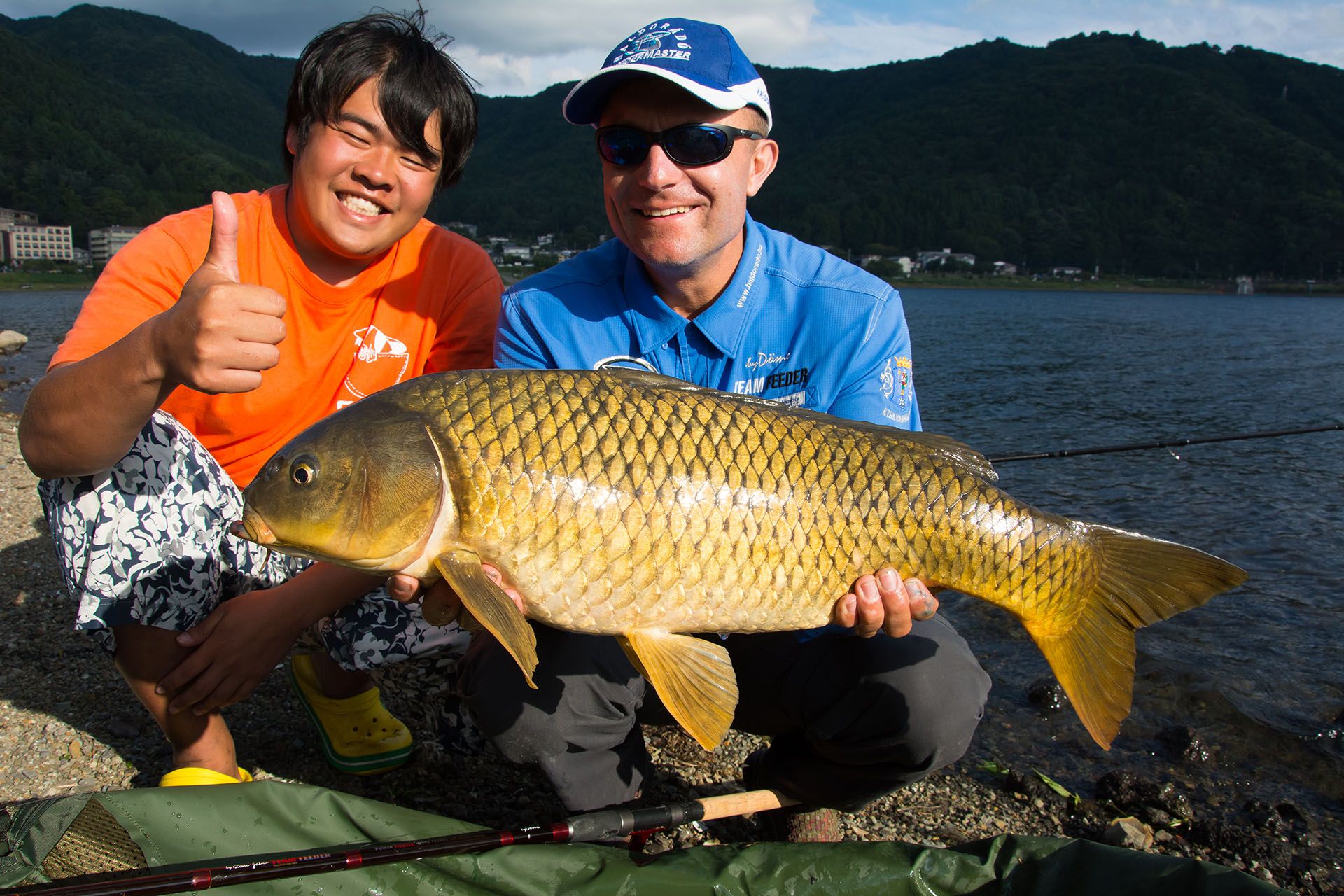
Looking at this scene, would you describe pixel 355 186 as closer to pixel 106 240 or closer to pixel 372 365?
pixel 372 365

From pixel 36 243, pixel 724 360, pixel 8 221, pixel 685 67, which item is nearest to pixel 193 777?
pixel 724 360

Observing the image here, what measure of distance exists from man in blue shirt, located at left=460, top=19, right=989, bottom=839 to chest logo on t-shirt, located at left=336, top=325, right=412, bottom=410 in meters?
0.40

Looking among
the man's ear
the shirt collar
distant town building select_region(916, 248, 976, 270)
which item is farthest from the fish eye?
distant town building select_region(916, 248, 976, 270)

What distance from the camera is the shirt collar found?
2590 mm

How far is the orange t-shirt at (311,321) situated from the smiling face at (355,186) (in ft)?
0.30

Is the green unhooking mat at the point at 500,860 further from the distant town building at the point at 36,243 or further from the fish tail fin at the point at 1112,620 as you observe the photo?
the distant town building at the point at 36,243

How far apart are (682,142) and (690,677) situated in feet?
4.63

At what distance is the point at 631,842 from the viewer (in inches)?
90.7

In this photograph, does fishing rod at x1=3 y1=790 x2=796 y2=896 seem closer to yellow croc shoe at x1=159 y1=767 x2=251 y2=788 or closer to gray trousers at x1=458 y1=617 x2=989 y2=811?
gray trousers at x1=458 y1=617 x2=989 y2=811

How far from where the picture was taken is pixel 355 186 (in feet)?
8.96

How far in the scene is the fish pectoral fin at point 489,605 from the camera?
1.91 metres

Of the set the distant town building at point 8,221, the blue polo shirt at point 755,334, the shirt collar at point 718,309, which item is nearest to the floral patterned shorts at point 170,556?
the blue polo shirt at point 755,334

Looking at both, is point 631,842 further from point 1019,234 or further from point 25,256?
point 1019,234

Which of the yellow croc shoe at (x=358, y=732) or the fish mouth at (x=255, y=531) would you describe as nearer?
the fish mouth at (x=255, y=531)
